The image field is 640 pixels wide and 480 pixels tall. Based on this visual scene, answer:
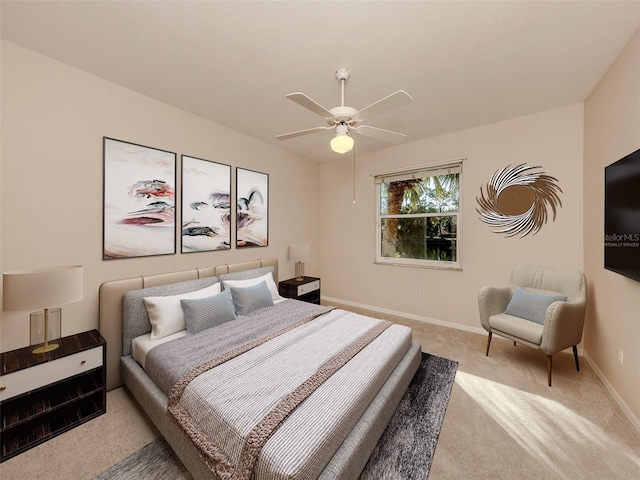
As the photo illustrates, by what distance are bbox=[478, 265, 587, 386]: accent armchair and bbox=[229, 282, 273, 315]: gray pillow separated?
2.45 meters

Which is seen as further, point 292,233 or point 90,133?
point 292,233

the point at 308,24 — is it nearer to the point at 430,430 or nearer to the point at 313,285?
the point at 430,430

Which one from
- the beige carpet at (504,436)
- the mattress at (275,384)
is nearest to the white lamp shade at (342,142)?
the mattress at (275,384)

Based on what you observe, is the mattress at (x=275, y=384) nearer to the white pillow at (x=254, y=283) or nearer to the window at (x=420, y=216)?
the white pillow at (x=254, y=283)

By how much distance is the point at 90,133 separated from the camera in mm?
2287

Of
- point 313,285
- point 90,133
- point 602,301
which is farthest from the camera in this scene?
point 313,285

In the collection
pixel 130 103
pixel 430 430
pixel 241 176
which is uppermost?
pixel 130 103

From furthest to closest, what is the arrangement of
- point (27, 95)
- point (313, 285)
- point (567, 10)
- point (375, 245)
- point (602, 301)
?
1. point (375, 245)
2. point (313, 285)
3. point (602, 301)
4. point (27, 95)
5. point (567, 10)

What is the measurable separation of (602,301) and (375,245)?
2.67 m

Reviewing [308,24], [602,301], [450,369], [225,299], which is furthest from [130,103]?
[602,301]

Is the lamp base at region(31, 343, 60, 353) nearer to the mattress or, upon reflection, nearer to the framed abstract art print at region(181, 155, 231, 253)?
the mattress

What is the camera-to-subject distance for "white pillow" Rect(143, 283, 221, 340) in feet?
7.50

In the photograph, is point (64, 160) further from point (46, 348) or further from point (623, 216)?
point (623, 216)

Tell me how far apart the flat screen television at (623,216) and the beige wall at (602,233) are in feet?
0.50
